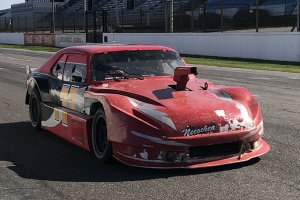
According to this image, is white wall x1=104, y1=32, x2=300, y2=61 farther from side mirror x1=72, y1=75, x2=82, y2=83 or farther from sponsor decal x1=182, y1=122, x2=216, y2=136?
sponsor decal x1=182, y1=122, x2=216, y2=136

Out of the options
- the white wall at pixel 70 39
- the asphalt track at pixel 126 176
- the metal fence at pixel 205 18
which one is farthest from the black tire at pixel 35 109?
the white wall at pixel 70 39

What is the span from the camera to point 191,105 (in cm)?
527

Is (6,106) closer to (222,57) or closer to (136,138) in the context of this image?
(136,138)

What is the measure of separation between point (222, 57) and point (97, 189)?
23135 millimetres

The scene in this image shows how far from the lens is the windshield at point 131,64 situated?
20.7 feet

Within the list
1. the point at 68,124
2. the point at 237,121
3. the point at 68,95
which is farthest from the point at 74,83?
the point at 237,121

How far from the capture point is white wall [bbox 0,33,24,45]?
180ft

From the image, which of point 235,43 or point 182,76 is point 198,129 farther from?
point 235,43

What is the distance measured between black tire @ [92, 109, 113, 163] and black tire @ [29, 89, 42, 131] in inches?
79.9

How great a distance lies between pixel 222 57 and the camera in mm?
27141

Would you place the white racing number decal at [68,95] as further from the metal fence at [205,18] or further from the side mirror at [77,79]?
the metal fence at [205,18]

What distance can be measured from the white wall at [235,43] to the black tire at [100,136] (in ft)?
60.1

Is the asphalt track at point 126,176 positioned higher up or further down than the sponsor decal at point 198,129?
further down

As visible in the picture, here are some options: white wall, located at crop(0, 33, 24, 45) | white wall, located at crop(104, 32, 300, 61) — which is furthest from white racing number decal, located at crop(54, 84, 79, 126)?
white wall, located at crop(0, 33, 24, 45)
